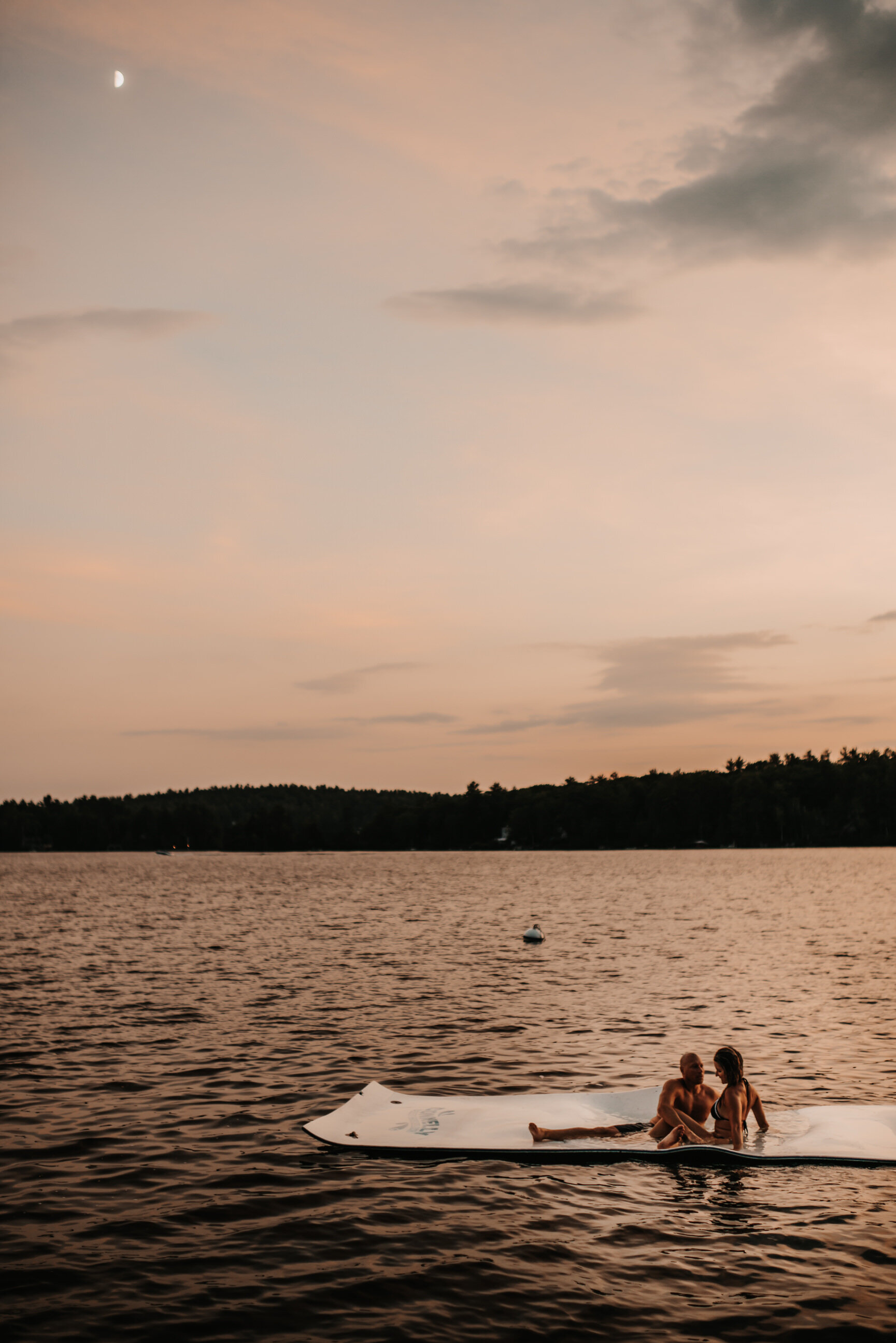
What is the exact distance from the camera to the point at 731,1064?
1606cm

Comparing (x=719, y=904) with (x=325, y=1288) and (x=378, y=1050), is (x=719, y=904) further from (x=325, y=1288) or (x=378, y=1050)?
(x=325, y=1288)

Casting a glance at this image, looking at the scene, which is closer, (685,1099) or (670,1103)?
(670,1103)

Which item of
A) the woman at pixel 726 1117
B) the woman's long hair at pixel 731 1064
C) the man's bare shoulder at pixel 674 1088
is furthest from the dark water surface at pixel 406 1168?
the woman's long hair at pixel 731 1064

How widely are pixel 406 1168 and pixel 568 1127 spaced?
2.83m

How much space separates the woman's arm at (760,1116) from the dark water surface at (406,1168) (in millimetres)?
931

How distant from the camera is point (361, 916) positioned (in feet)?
231

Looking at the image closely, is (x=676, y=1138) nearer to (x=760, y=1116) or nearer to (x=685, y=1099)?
(x=685, y=1099)

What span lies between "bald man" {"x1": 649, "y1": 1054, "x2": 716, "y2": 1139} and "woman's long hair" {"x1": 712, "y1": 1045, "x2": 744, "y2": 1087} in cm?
36

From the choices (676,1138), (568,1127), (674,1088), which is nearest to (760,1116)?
(674,1088)

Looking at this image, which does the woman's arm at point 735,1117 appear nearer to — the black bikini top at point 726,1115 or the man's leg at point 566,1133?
the black bikini top at point 726,1115

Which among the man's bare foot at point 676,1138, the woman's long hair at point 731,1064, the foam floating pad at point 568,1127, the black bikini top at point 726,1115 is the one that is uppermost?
the woman's long hair at point 731,1064

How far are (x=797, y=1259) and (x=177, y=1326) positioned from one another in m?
7.51

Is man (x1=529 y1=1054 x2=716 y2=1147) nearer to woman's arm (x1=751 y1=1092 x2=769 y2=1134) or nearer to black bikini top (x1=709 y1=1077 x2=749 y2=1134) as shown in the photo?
black bikini top (x1=709 y1=1077 x2=749 y2=1134)

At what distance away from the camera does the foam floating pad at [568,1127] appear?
15.9 meters
